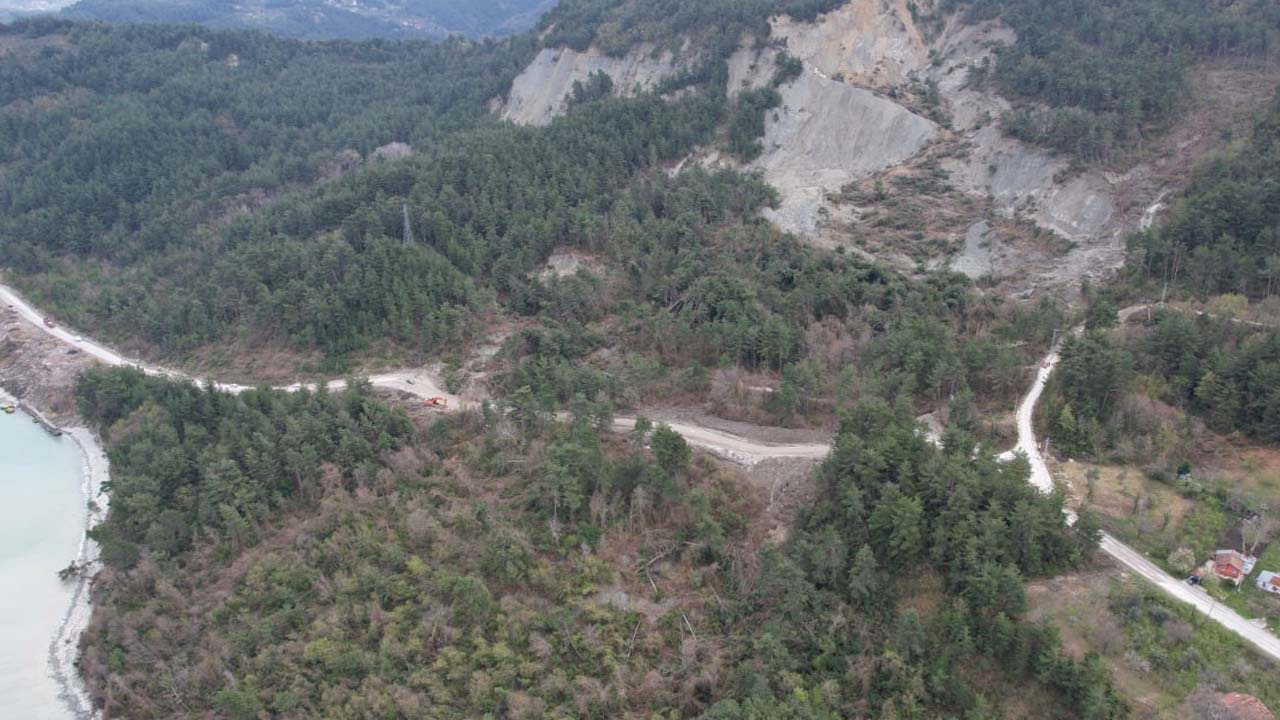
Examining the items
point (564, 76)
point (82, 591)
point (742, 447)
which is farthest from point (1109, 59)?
point (82, 591)

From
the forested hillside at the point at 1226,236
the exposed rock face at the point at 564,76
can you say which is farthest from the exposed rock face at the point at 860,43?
the forested hillside at the point at 1226,236

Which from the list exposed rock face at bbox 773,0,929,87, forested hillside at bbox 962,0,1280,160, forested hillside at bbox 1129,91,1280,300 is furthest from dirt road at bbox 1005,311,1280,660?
exposed rock face at bbox 773,0,929,87

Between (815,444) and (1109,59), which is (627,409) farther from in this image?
(1109,59)

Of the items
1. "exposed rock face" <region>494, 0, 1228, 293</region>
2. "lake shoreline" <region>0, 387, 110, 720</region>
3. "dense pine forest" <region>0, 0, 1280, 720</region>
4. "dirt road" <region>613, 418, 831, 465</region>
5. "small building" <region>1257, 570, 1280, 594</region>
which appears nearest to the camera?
"small building" <region>1257, 570, 1280, 594</region>

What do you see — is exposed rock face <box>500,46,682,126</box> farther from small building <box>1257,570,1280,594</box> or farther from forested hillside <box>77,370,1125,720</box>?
small building <box>1257,570,1280,594</box>

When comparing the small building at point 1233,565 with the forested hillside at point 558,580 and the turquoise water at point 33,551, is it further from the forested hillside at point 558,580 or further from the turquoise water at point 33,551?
the turquoise water at point 33,551

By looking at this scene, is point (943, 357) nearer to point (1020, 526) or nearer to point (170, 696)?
point (1020, 526)
